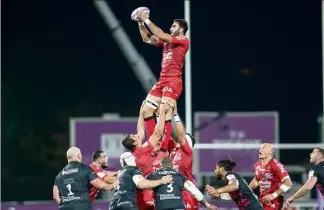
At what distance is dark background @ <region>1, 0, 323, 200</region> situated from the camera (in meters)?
25.0

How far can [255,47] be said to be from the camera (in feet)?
82.3

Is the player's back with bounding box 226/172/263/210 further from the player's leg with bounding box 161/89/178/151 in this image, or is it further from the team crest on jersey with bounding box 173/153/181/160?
the player's leg with bounding box 161/89/178/151

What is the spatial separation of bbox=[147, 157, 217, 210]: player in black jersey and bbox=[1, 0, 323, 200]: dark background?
6.20 meters

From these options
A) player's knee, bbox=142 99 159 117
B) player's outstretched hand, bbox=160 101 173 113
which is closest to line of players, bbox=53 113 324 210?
player's outstretched hand, bbox=160 101 173 113

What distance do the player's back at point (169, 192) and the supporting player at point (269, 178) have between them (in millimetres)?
2056

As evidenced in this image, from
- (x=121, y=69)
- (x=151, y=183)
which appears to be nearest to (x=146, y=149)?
(x=151, y=183)

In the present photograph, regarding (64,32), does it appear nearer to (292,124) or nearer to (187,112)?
(187,112)

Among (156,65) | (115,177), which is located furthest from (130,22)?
(115,177)

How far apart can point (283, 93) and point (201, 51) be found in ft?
5.67

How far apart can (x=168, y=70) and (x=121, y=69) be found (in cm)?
589

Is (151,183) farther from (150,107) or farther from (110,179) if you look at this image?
(150,107)

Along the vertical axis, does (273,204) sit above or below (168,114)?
below

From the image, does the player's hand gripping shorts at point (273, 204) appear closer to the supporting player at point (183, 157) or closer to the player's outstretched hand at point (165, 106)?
the supporting player at point (183, 157)

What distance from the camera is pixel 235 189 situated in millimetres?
19469
